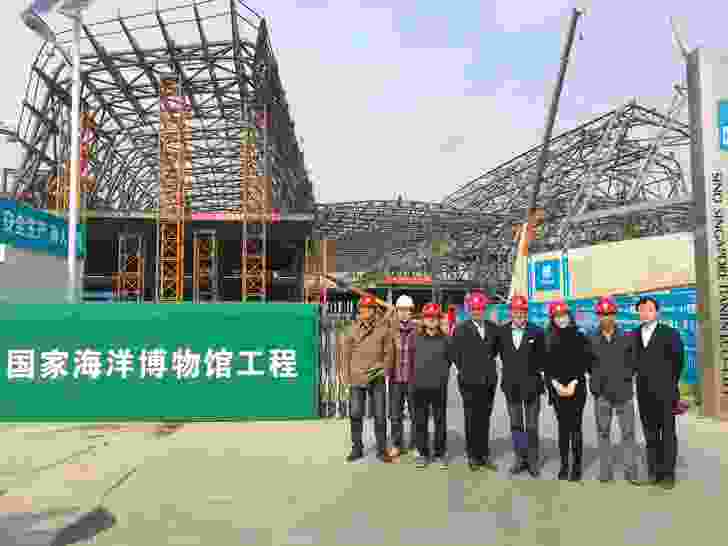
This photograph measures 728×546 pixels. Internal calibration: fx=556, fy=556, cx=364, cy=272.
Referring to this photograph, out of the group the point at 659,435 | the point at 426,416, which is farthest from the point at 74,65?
the point at 659,435

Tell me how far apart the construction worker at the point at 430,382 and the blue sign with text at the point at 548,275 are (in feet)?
50.4

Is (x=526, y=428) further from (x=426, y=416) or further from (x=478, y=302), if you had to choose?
(x=478, y=302)

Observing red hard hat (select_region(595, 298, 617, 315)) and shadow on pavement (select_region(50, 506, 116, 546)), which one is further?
red hard hat (select_region(595, 298, 617, 315))

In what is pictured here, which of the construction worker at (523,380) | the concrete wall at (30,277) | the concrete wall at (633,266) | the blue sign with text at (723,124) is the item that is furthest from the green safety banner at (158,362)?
the concrete wall at (633,266)

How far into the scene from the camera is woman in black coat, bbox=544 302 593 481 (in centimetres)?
471

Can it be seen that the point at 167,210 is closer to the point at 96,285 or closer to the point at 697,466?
the point at 96,285

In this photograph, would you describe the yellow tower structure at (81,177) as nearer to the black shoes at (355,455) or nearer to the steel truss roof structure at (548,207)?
the steel truss roof structure at (548,207)

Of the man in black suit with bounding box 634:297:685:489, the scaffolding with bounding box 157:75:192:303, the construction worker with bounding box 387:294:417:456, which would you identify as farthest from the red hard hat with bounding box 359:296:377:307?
the scaffolding with bounding box 157:75:192:303

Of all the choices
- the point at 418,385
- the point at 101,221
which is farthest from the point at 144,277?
the point at 418,385

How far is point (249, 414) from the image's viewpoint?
287 inches

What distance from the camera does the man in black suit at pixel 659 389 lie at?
4.59m

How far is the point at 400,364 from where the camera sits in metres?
5.49

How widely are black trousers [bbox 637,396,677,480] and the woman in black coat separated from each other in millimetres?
523

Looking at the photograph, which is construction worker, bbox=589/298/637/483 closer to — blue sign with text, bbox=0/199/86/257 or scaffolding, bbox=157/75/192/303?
blue sign with text, bbox=0/199/86/257
